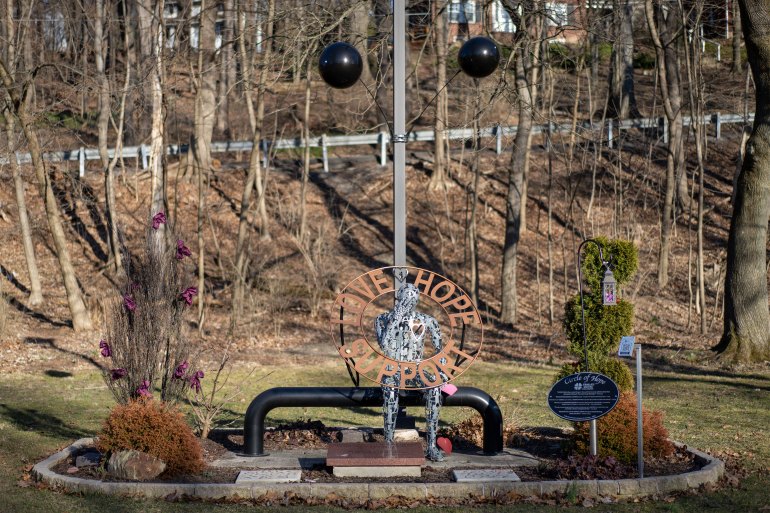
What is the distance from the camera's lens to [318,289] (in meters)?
21.8

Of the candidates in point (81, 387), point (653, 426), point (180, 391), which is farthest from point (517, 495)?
point (81, 387)

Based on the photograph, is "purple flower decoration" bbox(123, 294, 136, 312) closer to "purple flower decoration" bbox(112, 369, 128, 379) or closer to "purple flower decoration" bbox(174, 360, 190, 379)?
"purple flower decoration" bbox(112, 369, 128, 379)

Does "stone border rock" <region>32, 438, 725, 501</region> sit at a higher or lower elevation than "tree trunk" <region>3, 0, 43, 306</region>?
lower

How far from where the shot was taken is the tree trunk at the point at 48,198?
719 inches

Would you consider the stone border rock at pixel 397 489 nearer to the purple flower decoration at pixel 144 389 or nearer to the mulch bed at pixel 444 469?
the mulch bed at pixel 444 469

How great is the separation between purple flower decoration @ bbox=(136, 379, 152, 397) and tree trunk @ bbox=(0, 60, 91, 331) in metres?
10.2

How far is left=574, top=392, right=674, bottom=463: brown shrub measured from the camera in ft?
29.3

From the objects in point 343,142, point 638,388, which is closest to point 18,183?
point 343,142

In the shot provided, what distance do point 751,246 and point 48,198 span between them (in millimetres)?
13189

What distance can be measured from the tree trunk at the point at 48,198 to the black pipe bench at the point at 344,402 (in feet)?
35.4

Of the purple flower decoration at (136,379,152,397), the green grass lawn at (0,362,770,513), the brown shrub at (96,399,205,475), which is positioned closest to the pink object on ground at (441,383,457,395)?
the green grass lawn at (0,362,770,513)

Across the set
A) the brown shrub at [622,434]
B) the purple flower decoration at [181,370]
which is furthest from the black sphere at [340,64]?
the brown shrub at [622,434]

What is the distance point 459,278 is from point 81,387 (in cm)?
1215

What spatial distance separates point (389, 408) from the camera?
943cm
